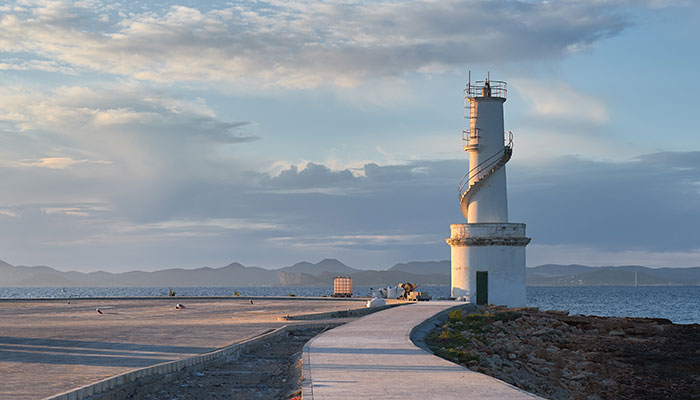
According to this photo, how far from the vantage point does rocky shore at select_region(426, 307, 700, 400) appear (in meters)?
20.0

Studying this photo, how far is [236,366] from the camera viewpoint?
16875 millimetres

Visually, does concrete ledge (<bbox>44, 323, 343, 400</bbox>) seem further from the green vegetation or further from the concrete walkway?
the green vegetation

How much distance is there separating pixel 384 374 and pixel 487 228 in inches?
1250

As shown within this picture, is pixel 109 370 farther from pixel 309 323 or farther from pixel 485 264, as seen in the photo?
pixel 485 264

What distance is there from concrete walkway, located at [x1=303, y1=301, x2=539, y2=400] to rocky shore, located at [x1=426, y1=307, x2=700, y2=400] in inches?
78.9

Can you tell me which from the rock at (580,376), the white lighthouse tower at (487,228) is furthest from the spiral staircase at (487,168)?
the rock at (580,376)

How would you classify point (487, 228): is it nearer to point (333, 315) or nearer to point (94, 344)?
point (333, 315)

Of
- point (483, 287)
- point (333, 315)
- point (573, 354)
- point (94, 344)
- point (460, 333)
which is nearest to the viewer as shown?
point (94, 344)

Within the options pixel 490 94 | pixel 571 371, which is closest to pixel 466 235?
pixel 490 94

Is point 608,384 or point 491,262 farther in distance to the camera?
point 491,262

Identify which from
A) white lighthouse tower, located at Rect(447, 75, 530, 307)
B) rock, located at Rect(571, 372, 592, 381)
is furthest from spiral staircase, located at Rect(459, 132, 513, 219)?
rock, located at Rect(571, 372, 592, 381)

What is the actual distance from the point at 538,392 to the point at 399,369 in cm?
614

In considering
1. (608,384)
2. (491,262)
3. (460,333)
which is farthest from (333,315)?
(491,262)

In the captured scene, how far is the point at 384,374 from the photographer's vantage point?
1327 cm
